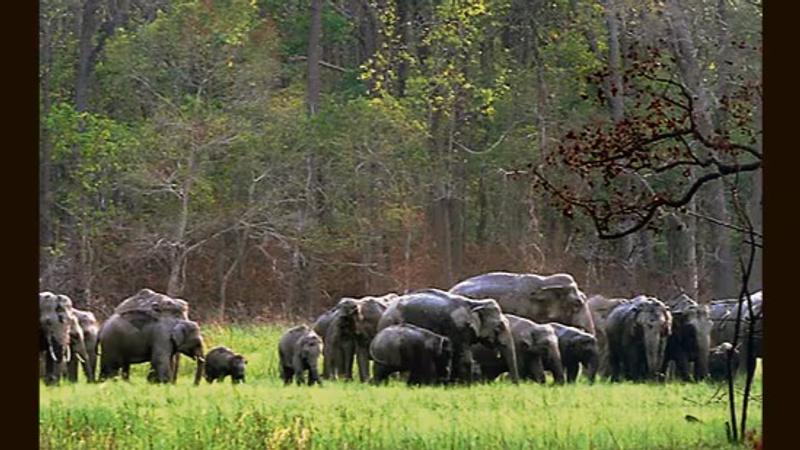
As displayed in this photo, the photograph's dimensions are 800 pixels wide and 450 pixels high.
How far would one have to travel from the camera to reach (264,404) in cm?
535

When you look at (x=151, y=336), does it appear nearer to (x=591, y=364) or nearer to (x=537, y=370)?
(x=537, y=370)

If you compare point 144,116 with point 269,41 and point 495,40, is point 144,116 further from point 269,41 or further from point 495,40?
point 495,40

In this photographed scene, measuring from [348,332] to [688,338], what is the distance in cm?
170

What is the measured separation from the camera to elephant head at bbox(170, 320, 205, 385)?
21.4ft

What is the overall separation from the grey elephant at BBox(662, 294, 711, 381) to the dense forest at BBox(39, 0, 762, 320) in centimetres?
18

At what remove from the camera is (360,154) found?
7195 mm

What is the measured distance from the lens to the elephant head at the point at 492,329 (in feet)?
22.0

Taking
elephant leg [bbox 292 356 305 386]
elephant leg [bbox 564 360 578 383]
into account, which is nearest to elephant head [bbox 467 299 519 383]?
elephant leg [bbox 564 360 578 383]

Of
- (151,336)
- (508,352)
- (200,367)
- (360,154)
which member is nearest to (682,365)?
(508,352)

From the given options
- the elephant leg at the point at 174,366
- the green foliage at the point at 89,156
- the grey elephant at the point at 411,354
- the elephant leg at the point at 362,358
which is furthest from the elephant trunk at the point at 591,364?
the green foliage at the point at 89,156
